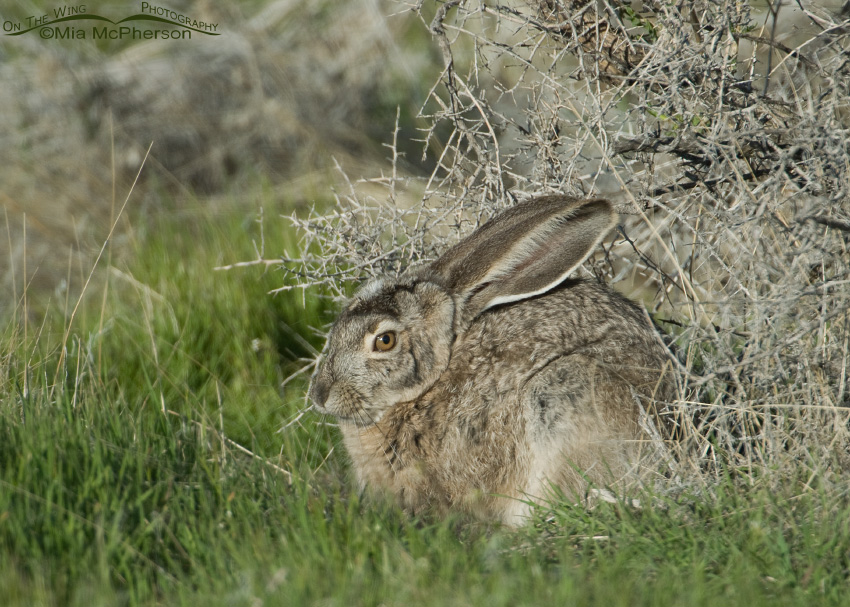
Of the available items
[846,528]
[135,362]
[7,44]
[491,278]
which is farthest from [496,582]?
[7,44]

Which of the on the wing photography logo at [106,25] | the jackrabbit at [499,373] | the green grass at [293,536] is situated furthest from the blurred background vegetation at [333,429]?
the on the wing photography logo at [106,25]

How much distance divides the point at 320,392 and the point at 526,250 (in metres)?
1.19

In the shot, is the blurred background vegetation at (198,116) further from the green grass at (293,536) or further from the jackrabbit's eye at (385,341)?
the green grass at (293,536)

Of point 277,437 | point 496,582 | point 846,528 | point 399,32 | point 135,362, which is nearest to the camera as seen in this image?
point 496,582

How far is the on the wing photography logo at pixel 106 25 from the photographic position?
28.0 feet

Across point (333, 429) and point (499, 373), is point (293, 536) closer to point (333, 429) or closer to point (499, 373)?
point (499, 373)

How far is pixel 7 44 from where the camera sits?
28.1 ft

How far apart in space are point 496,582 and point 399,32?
8.08 meters

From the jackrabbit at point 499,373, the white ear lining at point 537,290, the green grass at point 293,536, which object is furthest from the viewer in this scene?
the white ear lining at point 537,290

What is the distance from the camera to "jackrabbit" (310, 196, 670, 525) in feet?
12.6

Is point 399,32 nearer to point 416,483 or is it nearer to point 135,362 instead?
point 135,362

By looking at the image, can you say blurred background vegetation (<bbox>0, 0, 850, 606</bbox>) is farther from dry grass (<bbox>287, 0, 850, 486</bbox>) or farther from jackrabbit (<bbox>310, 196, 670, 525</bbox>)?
jackrabbit (<bbox>310, 196, 670, 525</bbox>)

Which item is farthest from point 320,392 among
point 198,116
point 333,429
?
point 198,116

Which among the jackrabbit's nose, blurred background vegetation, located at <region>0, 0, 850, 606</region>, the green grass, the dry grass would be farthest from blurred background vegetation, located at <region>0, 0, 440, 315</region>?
the green grass
